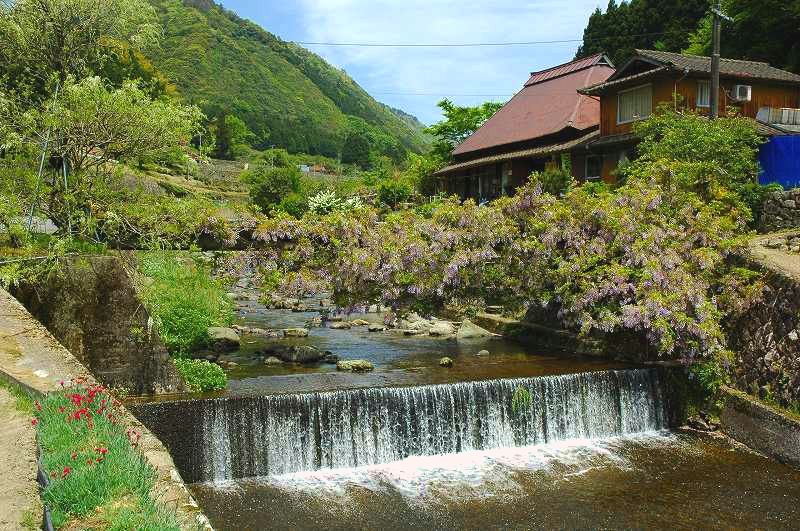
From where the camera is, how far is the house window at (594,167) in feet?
104

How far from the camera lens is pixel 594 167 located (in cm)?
3209

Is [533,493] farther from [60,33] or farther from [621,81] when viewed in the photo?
[621,81]

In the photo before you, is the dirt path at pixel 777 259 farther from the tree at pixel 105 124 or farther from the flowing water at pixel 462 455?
the tree at pixel 105 124

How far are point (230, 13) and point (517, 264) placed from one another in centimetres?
15815

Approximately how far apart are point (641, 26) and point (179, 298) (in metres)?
45.4

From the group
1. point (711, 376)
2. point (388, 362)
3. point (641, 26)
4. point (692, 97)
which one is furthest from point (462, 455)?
point (641, 26)

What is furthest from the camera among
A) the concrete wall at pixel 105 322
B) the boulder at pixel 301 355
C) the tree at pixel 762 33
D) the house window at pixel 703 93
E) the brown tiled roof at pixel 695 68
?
the tree at pixel 762 33

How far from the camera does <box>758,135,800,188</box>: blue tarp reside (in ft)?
70.0

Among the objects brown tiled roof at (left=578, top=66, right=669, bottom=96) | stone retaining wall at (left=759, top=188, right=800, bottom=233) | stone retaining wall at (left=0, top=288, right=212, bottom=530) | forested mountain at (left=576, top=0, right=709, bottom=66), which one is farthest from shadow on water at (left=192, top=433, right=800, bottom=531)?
forested mountain at (left=576, top=0, right=709, bottom=66)

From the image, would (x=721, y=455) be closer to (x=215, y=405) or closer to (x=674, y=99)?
(x=215, y=405)

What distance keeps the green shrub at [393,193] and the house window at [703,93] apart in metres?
21.5

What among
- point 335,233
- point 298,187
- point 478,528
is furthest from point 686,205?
point 298,187

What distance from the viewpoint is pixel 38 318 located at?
12.2 metres

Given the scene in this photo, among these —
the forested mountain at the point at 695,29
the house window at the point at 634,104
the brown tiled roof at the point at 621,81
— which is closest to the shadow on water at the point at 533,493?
the brown tiled roof at the point at 621,81
